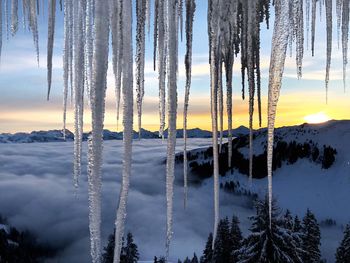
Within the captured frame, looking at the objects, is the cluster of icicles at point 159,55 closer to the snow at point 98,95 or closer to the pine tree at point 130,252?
the snow at point 98,95

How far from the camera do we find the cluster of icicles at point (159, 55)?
62.6 inches

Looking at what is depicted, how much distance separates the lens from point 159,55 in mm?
2480

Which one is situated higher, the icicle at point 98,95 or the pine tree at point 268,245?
the icicle at point 98,95

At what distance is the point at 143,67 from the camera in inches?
90.4

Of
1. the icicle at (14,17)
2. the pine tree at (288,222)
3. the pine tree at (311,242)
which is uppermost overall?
the icicle at (14,17)

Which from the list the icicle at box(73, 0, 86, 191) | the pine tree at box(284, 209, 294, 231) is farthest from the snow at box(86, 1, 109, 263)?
the pine tree at box(284, 209, 294, 231)

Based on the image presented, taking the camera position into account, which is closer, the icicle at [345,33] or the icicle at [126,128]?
the icicle at [126,128]

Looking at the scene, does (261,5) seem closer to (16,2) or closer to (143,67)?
(143,67)

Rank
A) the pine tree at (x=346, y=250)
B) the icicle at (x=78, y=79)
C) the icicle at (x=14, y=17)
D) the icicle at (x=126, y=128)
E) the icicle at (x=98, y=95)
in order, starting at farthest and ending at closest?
the pine tree at (x=346, y=250), the icicle at (x=14, y=17), the icicle at (x=78, y=79), the icicle at (x=126, y=128), the icicle at (x=98, y=95)

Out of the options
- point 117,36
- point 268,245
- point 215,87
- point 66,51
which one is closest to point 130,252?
point 268,245

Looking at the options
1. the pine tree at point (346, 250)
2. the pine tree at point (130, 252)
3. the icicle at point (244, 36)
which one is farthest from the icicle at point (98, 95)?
the pine tree at point (130, 252)

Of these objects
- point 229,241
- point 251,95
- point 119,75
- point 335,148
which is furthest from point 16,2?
point 335,148

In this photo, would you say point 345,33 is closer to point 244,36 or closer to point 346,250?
point 244,36

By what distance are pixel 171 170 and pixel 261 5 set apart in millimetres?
1156
